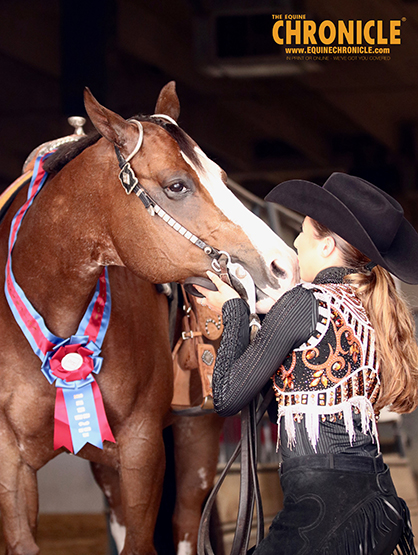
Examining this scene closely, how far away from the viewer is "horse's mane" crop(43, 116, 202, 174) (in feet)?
5.30

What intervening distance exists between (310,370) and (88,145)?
0.86 meters

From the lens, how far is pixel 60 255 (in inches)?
68.9

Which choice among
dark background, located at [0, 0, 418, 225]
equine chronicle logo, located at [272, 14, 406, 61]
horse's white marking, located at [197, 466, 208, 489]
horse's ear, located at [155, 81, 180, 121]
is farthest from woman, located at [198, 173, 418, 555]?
dark background, located at [0, 0, 418, 225]

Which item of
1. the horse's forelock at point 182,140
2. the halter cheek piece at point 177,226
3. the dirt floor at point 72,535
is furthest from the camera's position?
the dirt floor at point 72,535

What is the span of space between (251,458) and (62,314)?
2.09 feet

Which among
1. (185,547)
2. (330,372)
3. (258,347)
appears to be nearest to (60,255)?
(258,347)

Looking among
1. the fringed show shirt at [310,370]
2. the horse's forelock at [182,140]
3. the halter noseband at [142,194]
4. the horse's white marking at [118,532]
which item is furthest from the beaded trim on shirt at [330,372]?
the horse's white marking at [118,532]

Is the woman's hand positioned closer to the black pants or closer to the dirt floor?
the black pants

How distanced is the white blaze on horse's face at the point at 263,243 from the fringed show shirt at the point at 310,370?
10 centimetres

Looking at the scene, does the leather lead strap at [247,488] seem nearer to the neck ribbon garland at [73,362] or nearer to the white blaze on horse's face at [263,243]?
the white blaze on horse's face at [263,243]

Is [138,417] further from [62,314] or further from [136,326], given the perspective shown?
[62,314]

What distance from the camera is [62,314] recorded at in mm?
1785

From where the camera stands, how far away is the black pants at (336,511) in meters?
1.27

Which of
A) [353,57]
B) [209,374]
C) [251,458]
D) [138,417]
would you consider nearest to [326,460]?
[251,458]
